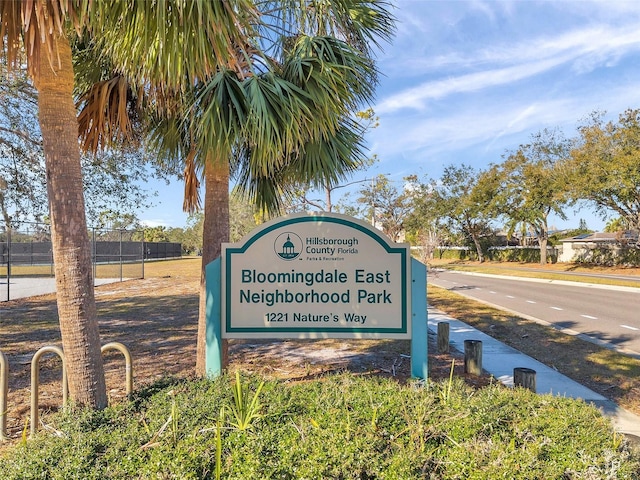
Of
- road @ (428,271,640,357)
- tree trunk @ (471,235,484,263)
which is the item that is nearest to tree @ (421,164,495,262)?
tree trunk @ (471,235,484,263)

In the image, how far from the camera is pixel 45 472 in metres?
2.27

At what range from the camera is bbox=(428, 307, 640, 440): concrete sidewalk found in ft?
13.4

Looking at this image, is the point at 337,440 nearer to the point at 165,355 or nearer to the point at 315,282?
the point at 315,282

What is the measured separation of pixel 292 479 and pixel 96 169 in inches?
333

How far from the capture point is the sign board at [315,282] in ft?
13.5

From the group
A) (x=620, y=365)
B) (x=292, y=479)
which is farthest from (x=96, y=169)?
(x=620, y=365)

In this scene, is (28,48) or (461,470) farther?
(28,48)

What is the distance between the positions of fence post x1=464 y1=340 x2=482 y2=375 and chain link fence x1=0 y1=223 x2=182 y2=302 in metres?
12.6

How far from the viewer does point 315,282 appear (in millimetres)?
4168

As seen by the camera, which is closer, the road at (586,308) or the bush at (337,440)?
the bush at (337,440)

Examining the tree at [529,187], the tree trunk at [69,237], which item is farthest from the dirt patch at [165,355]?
the tree at [529,187]

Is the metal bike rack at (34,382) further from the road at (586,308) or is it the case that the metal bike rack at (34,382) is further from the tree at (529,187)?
the tree at (529,187)

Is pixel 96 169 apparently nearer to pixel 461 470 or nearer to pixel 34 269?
pixel 461 470

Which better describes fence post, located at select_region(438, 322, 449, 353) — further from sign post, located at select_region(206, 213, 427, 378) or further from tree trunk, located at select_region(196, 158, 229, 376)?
tree trunk, located at select_region(196, 158, 229, 376)
